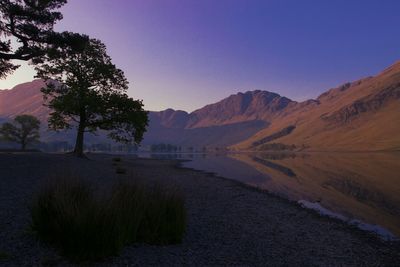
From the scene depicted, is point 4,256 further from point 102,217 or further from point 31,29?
point 31,29

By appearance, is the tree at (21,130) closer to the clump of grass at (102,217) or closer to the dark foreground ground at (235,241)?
the dark foreground ground at (235,241)

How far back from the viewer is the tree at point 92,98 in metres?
51.1

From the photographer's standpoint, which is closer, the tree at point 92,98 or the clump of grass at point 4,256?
the clump of grass at point 4,256

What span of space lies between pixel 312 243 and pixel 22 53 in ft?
96.2

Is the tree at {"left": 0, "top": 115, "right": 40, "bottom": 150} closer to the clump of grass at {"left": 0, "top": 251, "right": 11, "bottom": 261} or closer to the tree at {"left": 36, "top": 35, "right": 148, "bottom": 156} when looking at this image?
the tree at {"left": 36, "top": 35, "right": 148, "bottom": 156}

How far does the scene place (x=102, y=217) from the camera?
10328 millimetres

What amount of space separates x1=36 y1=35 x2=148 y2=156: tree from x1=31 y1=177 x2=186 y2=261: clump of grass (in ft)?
131

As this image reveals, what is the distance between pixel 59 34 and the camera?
3309cm

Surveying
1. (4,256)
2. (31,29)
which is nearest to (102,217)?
(4,256)

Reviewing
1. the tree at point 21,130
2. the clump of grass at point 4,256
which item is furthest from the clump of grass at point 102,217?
the tree at point 21,130

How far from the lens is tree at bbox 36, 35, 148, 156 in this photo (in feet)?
168

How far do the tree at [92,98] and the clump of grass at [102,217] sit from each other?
3992cm

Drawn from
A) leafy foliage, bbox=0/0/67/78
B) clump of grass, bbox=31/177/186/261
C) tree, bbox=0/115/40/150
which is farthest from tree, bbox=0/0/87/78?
tree, bbox=0/115/40/150

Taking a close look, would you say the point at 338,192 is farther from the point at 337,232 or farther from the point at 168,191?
the point at 168,191
